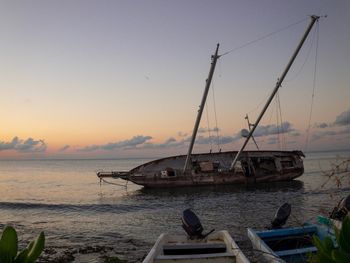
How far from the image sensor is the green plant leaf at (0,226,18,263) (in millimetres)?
3031

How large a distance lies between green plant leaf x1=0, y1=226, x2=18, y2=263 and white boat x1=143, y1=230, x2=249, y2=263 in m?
4.94

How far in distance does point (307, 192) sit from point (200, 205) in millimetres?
11507

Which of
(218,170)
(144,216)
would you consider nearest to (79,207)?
(144,216)

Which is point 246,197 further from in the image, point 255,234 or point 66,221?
point 255,234

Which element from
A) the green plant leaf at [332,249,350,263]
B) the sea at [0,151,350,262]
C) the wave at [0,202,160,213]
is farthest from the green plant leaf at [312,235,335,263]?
the wave at [0,202,160,213]

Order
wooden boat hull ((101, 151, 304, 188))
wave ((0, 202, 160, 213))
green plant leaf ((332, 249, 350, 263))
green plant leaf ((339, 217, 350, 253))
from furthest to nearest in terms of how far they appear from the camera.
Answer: wooden boat hull ((101, 151, 304, 188))
wave ((0, 202, 160, 213))
green plant leaf ((339, 217, 350, 253))
green plant leaf ((332, 249, 350, 263))

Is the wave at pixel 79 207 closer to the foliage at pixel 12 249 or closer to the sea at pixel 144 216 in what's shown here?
the sea at pixel 144 216

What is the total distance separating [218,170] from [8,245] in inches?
1287

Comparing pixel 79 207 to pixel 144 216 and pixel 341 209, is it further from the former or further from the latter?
pixel 341 209

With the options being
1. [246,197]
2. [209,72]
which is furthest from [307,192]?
[209,72]

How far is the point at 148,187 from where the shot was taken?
3547 cm

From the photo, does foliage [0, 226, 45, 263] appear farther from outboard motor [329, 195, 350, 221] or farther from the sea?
outboard motor [329, 195, 350, 221]

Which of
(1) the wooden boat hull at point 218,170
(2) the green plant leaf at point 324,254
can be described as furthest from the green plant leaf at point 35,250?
(1) the wooden boat hull at point 218,170

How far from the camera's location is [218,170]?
3506cm
